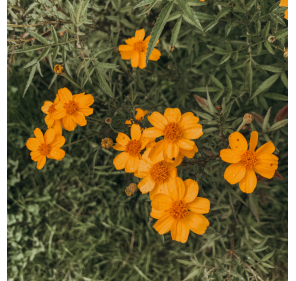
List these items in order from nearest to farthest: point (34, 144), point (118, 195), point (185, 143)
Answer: point (185, 143)
point (34, 144)
point (118, 195)

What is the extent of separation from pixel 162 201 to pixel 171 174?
5.9 inches

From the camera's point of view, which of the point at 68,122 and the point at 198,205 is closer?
the point at 198,205

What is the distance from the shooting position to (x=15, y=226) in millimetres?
2584

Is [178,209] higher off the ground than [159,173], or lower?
lower

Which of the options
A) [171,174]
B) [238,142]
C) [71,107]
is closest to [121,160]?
[171,174]

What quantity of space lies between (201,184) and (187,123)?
35 centimetres

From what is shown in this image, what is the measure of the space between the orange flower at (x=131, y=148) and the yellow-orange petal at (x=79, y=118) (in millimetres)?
220

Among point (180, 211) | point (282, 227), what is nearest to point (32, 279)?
point (180, 211)

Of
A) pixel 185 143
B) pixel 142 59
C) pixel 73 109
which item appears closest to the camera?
pixel 185 143

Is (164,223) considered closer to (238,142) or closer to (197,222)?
(197,222)

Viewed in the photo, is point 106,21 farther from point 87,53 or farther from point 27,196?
point 27,196

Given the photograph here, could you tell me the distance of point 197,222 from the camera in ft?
4.27

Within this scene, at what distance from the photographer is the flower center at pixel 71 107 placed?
1.42 m

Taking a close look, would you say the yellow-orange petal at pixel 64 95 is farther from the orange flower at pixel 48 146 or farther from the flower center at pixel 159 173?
the flower center at pixel 159 173
